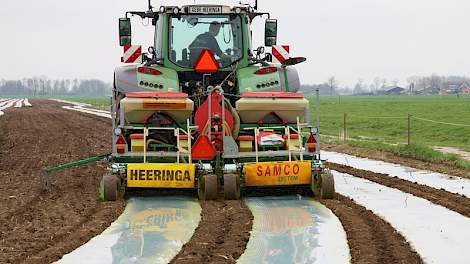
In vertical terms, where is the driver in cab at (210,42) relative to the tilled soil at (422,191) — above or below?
above

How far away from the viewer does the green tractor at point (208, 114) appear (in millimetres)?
9484

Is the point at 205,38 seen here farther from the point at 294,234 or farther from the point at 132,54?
the point at 294,234

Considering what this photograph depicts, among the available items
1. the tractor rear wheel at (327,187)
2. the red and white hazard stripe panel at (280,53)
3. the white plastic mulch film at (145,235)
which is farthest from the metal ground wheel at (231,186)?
the red and white hazard stripe panel at (280,53)

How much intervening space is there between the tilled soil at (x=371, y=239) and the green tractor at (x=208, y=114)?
126cm

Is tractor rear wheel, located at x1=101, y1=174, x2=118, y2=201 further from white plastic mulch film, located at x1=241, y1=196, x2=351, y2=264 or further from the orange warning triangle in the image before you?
the orange warning triangle

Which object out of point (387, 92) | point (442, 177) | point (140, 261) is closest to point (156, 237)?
point (140, 261)

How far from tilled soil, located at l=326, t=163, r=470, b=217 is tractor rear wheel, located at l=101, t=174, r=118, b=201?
166 inches

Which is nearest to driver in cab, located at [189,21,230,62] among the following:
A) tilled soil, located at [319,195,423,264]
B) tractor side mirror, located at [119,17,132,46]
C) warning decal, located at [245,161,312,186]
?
→ tractor side mirror, located at [119,17,132,46]

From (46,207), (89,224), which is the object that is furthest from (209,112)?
(89,224)

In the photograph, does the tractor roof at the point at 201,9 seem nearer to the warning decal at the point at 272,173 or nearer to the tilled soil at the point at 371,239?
the warning decal at the point at 272,173

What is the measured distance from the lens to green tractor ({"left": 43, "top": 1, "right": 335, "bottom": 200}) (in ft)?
31.1

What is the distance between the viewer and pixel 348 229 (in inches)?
292

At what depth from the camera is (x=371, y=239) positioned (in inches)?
270

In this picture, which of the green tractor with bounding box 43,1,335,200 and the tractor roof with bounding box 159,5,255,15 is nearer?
the green tractor with bounding box 43,1,335,200
